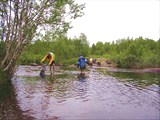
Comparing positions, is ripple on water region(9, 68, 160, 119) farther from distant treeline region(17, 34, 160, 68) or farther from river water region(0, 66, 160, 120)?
distant treeline region(17, 34, 160, 68)

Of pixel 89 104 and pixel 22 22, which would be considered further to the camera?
pixel 22 22

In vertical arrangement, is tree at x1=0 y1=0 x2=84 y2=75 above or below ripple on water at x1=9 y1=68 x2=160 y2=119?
above

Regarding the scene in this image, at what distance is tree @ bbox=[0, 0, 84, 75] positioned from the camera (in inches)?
888

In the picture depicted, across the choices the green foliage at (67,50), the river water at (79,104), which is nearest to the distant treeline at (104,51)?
the green foliage at (67,50)

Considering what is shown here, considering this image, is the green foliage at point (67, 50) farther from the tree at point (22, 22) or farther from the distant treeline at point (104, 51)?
the tree at point (22, 22)

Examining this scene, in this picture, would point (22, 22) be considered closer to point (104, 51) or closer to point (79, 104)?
point (79, 104)

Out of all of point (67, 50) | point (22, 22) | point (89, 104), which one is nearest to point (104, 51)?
point (67, 50)

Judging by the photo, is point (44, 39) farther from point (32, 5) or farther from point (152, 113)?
point (152, 113)

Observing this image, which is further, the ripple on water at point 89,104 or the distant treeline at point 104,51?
the distant treeline at point 104,51

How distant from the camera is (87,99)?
15727mm

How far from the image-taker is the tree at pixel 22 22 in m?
22.6

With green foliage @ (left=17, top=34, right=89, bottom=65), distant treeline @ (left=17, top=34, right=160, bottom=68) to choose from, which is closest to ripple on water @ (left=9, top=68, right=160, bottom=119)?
distant treeline @ (left=17, top=34, right=160, bottom=68)

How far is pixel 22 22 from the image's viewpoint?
22.7m

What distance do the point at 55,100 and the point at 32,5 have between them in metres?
9.96
